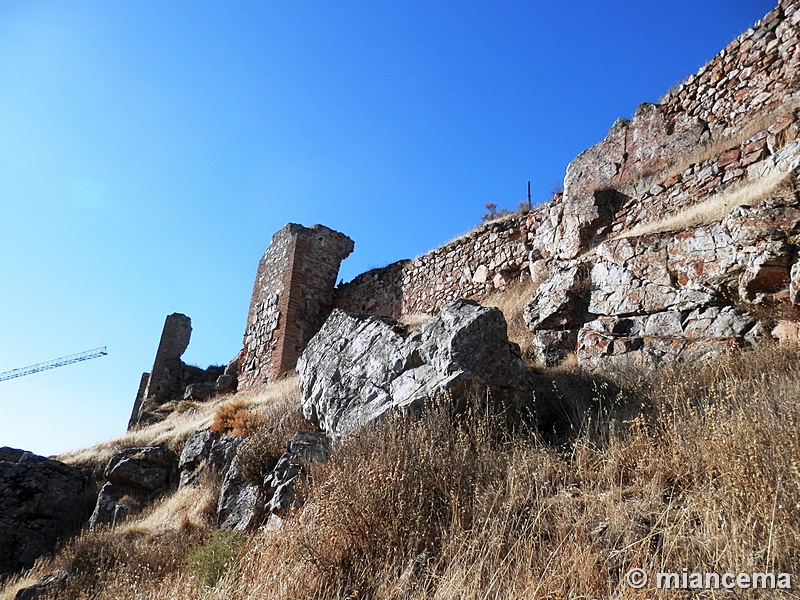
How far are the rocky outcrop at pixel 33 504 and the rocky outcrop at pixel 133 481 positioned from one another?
833mm

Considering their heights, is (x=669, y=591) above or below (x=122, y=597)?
above

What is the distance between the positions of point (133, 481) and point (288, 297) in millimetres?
6522

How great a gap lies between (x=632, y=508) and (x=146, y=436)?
10.7 meters

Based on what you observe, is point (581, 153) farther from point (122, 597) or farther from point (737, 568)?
point (122, 597)

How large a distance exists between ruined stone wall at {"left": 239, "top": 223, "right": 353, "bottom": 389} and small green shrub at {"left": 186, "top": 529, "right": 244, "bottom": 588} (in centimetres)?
868

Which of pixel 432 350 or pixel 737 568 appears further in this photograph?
pixel 432 350

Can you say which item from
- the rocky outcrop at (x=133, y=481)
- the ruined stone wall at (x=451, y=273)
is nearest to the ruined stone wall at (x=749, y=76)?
the ruined stone wall at (x=451, y=273)

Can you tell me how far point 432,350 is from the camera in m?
5.52

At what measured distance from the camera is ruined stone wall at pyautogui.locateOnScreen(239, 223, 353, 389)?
1407 centimetres

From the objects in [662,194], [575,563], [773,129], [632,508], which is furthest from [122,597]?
[773,129]

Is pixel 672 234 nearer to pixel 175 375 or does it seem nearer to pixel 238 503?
pixel 238 503

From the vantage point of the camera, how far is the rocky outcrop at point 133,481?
26.7 feet

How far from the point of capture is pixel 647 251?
22.5 feet

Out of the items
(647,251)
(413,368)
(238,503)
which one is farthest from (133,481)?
(647,251)
